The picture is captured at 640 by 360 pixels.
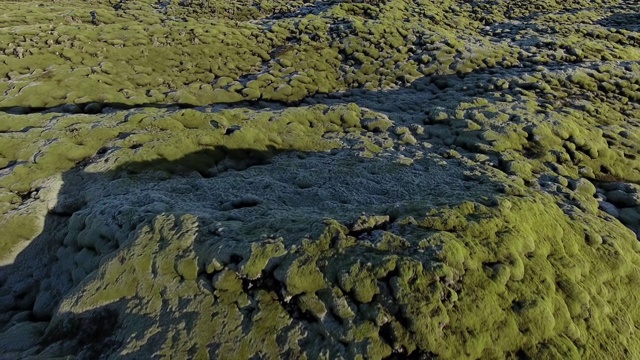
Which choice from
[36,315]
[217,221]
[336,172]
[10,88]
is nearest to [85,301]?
[36,315]

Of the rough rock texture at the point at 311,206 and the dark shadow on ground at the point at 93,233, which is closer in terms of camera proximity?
the rough rock texture at the point at 311,206

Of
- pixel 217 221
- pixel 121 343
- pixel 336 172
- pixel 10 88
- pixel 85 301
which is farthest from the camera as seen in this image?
pixel 10 88

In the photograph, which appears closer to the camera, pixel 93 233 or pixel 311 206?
pixel 93 233

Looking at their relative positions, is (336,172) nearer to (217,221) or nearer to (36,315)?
(217,221)

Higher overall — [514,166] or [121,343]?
[121,343]

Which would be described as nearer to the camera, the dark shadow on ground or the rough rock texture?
the rough rock texture

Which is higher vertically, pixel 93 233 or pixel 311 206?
pixel 93 233

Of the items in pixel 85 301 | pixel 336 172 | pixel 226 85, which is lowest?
pixel 226 85

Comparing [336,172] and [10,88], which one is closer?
[336,172]
